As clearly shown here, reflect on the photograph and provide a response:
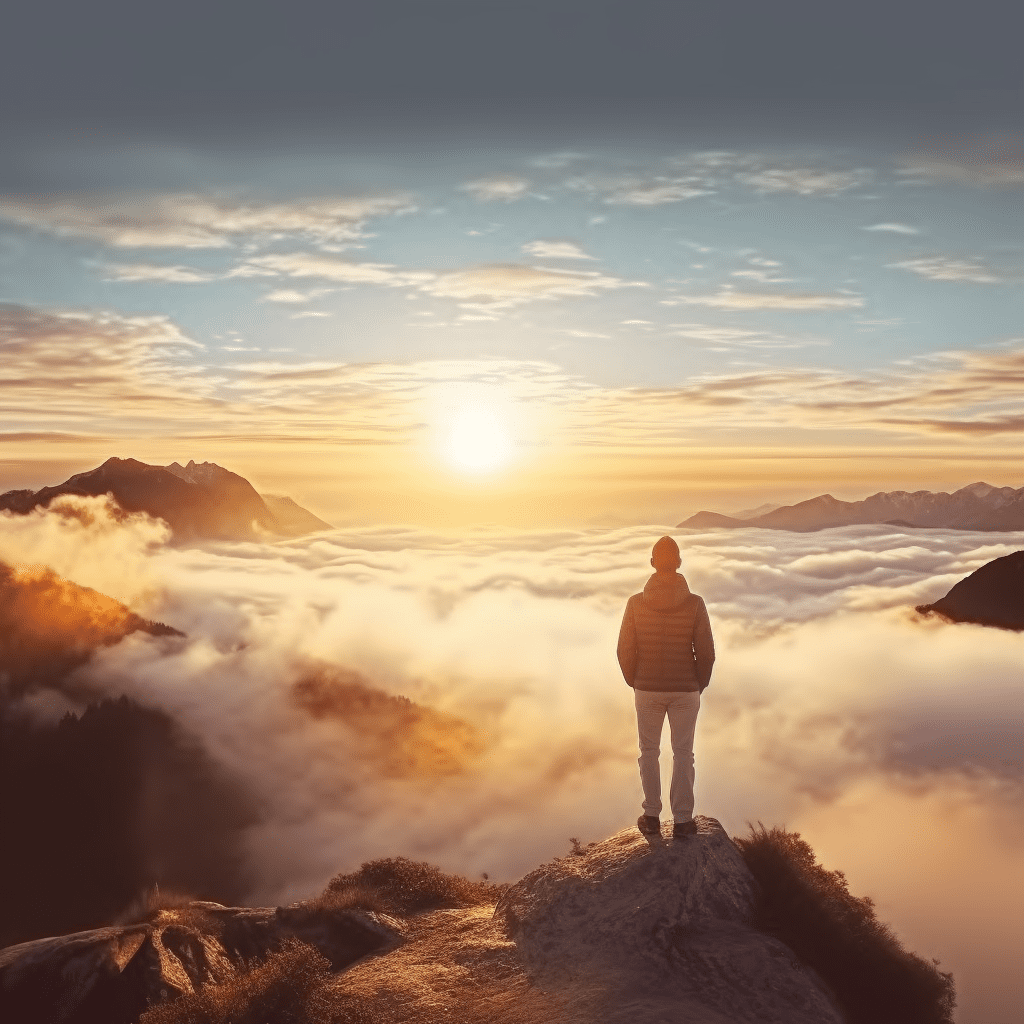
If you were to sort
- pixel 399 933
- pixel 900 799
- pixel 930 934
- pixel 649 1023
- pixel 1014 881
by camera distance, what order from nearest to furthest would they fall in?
pixel 649 1023 < pixel 399 933 < pixel 930 934 < pixel 1014 881 < pixel 900 799

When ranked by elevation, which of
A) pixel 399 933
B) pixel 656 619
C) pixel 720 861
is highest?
pixel 656 619

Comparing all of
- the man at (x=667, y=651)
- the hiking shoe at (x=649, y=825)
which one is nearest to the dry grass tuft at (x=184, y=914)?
the hiking shoe at (x=649, y=825)

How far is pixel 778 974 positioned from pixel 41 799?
22116cm

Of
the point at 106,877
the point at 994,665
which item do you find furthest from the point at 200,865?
the point at 994,665

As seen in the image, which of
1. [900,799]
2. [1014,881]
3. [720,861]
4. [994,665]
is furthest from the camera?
[994,665]

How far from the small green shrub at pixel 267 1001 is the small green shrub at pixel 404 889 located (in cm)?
316

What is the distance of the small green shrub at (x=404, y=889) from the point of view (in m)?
15.4

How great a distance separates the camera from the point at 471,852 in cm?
18262

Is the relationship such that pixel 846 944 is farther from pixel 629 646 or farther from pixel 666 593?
pixel 666 593

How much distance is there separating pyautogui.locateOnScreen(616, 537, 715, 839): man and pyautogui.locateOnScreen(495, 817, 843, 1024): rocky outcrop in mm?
1632

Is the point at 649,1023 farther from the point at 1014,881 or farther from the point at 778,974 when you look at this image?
the point at 1014,881

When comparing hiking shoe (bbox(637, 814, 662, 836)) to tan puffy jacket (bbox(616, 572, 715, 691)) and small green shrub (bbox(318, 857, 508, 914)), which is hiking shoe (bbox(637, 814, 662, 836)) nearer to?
tan puffy jacket (bbox(616, 572, 715, 691))

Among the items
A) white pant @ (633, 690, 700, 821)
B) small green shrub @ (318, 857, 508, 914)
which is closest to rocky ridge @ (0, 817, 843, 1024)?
small green shrub @ (318, 857, 508, 914)

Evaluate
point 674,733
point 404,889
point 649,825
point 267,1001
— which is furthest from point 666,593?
point 404,889
